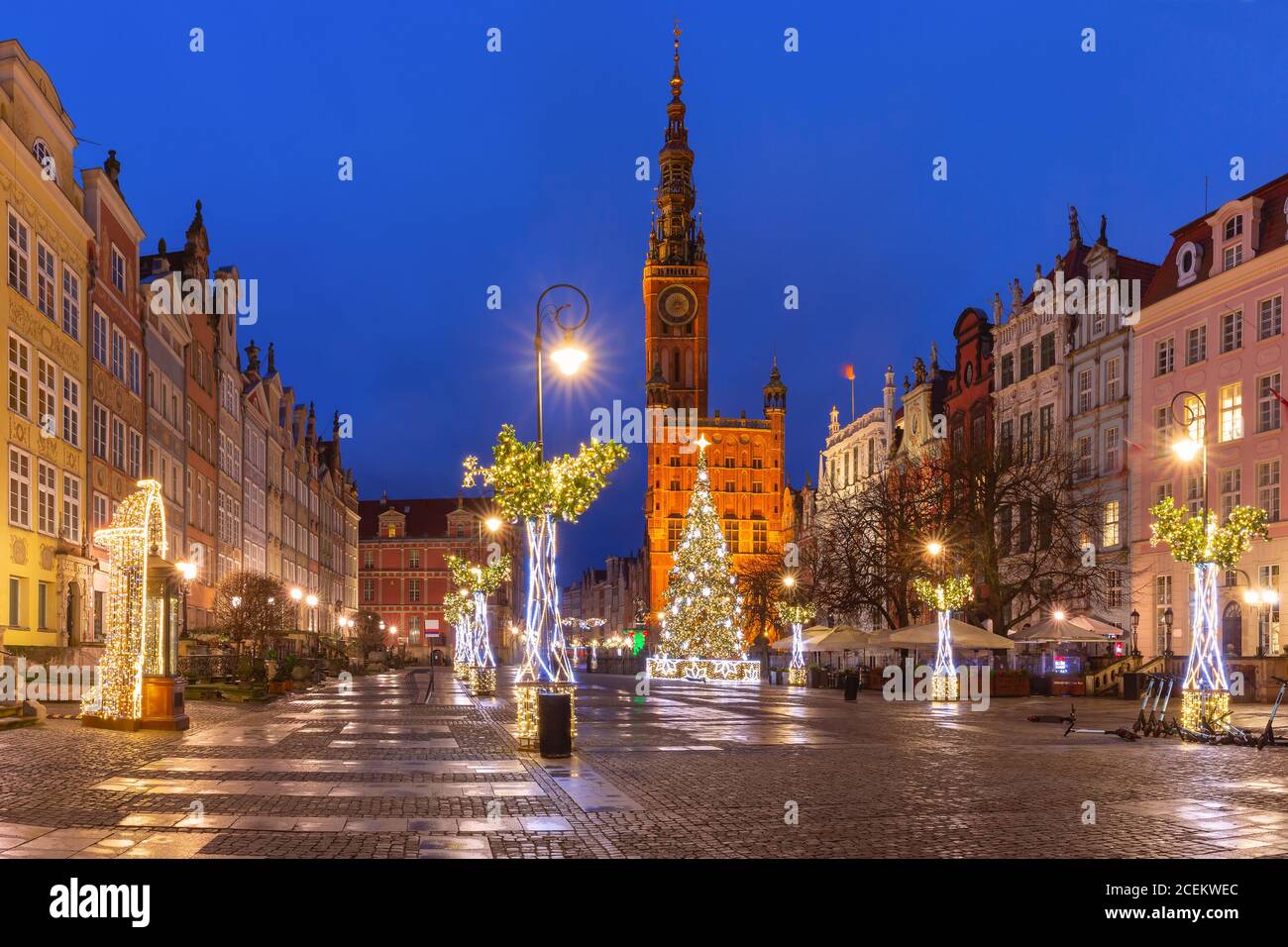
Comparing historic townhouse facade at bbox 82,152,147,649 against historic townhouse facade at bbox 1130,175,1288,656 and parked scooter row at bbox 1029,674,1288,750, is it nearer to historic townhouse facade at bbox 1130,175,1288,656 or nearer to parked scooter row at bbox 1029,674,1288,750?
parked scooter row at bbox 1029,674,1288,750

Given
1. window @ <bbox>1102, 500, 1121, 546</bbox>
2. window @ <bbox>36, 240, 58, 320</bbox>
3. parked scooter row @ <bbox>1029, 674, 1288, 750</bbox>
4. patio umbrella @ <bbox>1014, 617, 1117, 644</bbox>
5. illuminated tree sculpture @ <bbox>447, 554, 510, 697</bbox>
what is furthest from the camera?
window @ <bbox>1102, 500, 1121, 546</bbox>

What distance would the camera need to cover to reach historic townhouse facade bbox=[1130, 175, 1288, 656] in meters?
42.0

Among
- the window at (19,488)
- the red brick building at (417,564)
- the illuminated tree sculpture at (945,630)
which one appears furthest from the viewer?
the red brick building at (417,564)

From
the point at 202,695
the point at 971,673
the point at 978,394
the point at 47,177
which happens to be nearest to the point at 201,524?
the point at 202,695

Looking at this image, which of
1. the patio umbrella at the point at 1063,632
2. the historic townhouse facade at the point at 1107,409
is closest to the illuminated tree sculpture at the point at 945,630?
the patio umbrella at the point at 1063,632

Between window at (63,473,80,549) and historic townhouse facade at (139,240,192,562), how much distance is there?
8.30 metres

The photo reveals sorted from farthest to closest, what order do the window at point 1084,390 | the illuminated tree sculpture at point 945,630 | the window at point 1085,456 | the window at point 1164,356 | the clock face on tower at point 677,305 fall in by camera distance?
the clock face on tower at point 677,305 → the window at point 1084,390 → the window at point 1085,456 → the window at point 1164,356 → the illuminated tree sculpture at point 945,630

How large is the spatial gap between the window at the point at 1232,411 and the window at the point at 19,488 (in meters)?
35.5

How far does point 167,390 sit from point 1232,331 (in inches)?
1430

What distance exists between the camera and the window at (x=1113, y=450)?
51.9m

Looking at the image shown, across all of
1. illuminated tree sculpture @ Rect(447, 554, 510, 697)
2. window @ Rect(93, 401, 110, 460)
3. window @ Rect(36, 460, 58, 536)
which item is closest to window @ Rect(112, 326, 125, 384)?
window @ Rect(93, 401, 110, 460)

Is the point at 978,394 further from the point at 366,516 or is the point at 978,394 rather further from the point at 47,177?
the point at 366,516

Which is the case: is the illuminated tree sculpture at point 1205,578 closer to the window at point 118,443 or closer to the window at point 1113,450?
the window at point 1113,450
